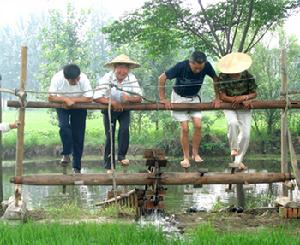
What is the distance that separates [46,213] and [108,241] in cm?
201

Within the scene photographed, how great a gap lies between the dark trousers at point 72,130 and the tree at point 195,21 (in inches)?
180

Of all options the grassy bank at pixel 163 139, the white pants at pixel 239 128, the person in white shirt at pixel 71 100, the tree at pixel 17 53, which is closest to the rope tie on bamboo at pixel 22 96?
the person in white shirt at pixel 71 100

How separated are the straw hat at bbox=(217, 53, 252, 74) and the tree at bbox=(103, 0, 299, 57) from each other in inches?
165

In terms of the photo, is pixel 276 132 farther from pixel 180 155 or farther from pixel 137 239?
pixel 137 239

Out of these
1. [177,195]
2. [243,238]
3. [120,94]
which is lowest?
[177,195]

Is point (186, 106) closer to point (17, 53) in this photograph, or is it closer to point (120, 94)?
point (120, 94)

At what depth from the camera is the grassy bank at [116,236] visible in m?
4.55

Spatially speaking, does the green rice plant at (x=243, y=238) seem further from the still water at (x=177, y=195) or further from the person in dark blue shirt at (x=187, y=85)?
the still water at (x=177, y=195)

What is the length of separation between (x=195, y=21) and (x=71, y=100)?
18.0 feet

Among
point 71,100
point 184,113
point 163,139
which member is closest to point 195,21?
point 184,113

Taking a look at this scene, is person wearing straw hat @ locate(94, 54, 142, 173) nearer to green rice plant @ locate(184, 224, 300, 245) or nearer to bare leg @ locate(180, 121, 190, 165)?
bare leg @ locate(180, 121, 190, 165)

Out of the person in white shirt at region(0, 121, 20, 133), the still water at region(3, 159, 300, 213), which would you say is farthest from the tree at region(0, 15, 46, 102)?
the person in white shirt at region(0, 121, 20, 133)

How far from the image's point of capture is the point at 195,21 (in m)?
11.2

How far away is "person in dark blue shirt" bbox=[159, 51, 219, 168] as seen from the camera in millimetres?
6469
